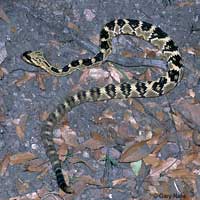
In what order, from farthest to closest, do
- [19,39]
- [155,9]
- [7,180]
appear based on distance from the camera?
[155,9]
[19,39]
[7,180]

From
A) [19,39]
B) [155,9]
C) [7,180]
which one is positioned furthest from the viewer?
[155,9]

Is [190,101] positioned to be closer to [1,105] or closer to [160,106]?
[160,106]

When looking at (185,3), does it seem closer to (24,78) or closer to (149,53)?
(149,53)

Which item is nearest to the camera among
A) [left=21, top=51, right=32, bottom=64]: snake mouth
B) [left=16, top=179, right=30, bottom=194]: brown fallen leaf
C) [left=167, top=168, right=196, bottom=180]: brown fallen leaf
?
[left=16, top=179, right=30, bottom=194]: brown fallen leaf

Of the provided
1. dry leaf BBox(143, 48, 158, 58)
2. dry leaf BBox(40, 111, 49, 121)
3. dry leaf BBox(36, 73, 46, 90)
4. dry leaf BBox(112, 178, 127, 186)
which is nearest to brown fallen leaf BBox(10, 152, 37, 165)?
dry leaf BBox(40, 111, 49, 121)

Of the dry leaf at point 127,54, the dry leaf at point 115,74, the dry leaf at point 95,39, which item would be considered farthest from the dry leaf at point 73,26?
the dry leaf at point 115,74

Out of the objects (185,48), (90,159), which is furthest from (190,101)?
(90,159)

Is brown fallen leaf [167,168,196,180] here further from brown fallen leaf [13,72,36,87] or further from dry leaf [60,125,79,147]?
brown fallen leaf [13,72,36,87]
